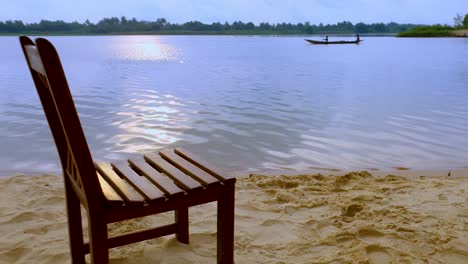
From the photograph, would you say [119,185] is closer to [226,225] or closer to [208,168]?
[208,168]

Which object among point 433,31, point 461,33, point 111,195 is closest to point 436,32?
point 433,31

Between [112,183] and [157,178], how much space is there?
0.22 meters

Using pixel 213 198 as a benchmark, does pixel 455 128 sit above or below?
below

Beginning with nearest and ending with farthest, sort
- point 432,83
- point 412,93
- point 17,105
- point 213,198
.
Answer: point 213,198, point 17,105, point 412,93, point 432,83

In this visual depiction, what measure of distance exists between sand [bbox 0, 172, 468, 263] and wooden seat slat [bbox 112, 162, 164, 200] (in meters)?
0.60

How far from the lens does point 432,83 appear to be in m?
14.5

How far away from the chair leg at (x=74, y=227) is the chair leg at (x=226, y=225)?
805 mm

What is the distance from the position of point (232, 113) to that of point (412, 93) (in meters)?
5.95

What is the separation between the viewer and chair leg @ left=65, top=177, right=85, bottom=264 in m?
2.54

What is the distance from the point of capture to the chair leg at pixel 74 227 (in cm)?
254

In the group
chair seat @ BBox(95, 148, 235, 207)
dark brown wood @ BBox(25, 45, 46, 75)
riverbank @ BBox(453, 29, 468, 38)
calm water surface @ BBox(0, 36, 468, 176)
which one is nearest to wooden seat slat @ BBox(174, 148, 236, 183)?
chair seat @ BBox(95, 148, 235, 207)

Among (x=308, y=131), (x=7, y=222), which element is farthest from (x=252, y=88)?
(x=7, y=222)

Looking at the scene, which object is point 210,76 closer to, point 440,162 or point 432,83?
point 432,83

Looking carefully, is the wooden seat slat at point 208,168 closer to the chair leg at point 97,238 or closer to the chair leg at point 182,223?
the chair leg at point 182,223
